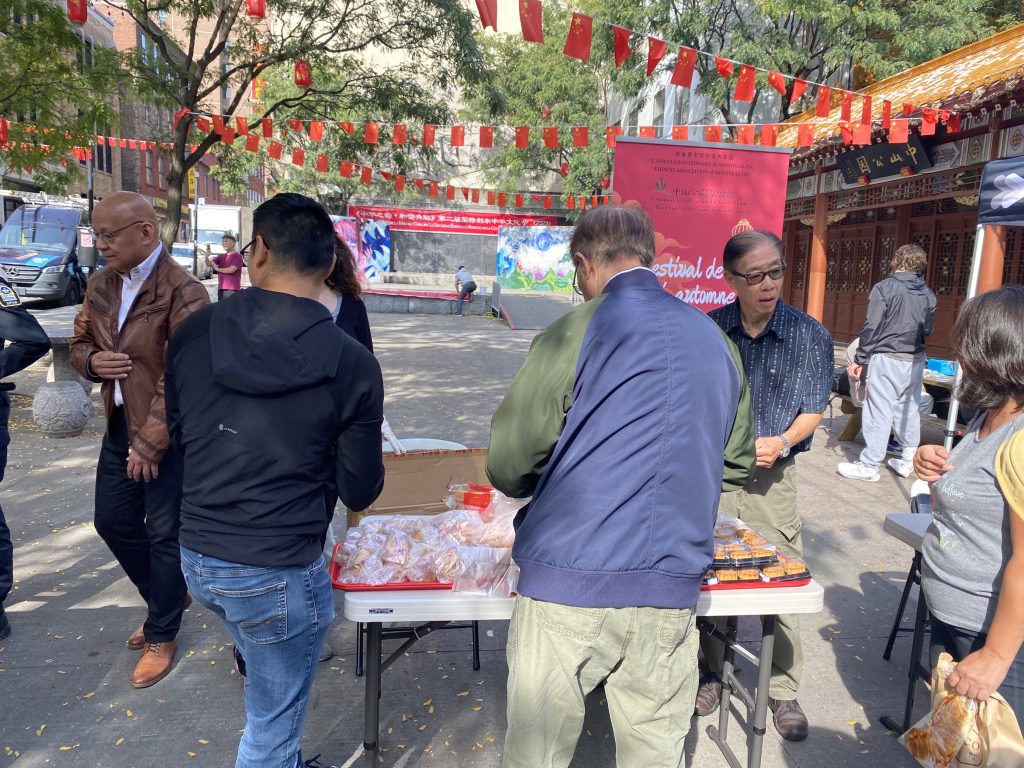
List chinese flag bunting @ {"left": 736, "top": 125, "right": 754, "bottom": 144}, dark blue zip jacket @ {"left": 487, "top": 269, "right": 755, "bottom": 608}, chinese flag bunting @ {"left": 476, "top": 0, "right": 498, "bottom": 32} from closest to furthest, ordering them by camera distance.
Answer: dark blue zip jacket @ {"left": 487, "top": 269, "right": 755, "bottom": 608}
chinese flag bunting @ {"left": 476, "top": 0, "right": 498, "bottom": 32}
chinese flag bunting @ {"left": 736, "top": 125, "right": 754, "bottom": 144}

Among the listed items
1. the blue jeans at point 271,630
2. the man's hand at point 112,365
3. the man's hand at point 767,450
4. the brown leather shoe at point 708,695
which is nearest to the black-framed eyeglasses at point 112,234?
the man's hand at point 112,365

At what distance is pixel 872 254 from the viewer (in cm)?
1370

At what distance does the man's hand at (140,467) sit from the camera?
2781mm

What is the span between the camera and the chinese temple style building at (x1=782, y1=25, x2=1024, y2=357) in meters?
8.29

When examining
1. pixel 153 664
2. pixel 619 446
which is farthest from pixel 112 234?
pixel 619 446

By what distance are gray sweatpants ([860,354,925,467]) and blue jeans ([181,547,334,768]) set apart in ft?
18.7

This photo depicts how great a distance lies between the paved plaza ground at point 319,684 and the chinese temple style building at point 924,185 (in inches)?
203

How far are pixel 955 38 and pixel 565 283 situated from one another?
19.5 meters

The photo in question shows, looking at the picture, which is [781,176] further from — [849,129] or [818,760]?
[849,129]

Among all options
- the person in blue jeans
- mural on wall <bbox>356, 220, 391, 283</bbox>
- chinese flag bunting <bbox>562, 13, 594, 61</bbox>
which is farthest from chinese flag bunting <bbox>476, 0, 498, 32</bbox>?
mural on wall <bbox>356, 220, 391, 283</bbox>

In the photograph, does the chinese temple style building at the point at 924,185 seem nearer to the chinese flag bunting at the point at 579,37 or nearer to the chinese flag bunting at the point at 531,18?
the chinese flag bunting at the point at 579,37

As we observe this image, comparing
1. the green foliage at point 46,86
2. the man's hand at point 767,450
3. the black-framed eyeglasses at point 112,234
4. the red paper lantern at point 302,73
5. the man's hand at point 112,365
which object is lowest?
the man's hand at point 767,450

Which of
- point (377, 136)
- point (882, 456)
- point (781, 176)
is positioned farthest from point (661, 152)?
point (377, 136)

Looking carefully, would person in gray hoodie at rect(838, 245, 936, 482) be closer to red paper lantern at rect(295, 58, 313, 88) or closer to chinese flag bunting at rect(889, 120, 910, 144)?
chinese flag bunting at rect(889, 120, 910, 144)
